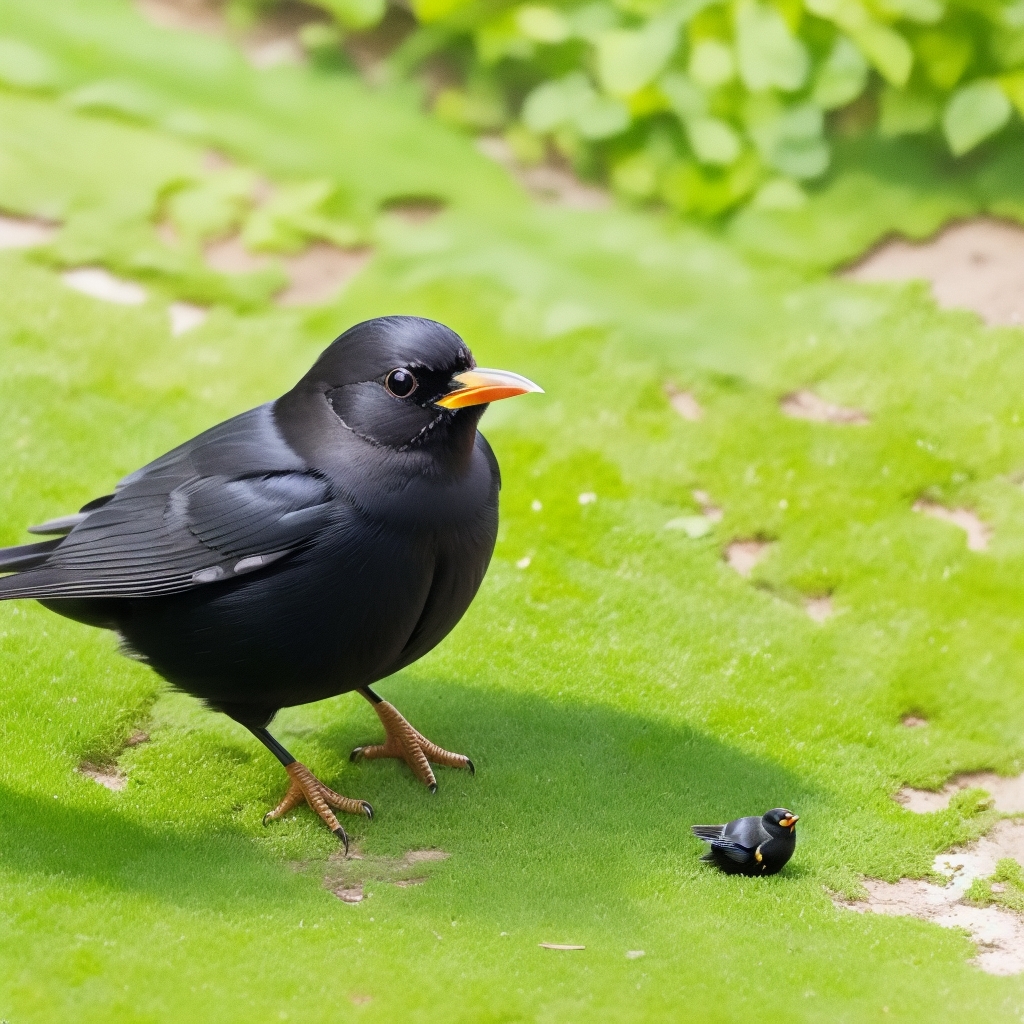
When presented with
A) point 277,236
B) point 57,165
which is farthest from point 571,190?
point 57,165

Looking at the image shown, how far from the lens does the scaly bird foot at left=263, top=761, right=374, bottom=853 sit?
491 centimetres

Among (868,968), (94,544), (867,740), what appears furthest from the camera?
(867,740)

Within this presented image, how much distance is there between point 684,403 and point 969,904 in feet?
11.7

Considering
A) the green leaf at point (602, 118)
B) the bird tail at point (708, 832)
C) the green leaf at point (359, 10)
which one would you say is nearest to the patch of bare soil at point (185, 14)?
the green leaf at point (359, 10)

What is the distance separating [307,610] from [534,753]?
139cm

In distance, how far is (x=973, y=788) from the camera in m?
5.27

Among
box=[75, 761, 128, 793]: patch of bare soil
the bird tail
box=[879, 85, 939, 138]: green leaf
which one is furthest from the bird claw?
box=[879, 85, 939, 138]: green leaf

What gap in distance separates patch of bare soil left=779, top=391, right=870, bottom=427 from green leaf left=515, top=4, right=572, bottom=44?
3.60m

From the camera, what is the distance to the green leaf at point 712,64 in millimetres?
8703

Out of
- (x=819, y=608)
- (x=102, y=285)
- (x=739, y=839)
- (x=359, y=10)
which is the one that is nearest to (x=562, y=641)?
(x=819, y=608)

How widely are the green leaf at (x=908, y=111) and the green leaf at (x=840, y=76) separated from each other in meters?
0.24

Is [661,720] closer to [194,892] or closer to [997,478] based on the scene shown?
[194,892]

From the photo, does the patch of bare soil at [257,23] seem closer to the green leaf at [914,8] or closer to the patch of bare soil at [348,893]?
the green leaf at [914,8]

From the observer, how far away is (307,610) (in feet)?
14.2
